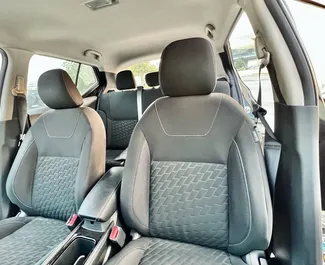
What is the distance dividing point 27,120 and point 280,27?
79.2 inches

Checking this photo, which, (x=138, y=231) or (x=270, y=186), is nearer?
(x=270, y=186)

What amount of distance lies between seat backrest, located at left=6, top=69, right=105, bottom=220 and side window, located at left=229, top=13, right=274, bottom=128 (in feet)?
3.12

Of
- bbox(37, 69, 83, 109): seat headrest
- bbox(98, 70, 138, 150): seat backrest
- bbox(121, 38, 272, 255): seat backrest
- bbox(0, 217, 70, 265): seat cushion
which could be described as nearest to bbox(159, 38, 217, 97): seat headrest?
bbox(121, 38, 272, 255): seat backrest

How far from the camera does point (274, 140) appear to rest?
1.17 m

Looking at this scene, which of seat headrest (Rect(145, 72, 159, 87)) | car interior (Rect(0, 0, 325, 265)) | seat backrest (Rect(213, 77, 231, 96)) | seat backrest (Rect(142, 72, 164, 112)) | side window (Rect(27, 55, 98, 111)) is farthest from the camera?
seat headrest (Rect(145, 72, 159, 87))

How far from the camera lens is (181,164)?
1.26 meters

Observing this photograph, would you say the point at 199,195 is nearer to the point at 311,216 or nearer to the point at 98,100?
the point at 311,216

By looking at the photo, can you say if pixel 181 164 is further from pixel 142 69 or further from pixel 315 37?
pixel 142 69

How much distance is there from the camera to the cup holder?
1069mm

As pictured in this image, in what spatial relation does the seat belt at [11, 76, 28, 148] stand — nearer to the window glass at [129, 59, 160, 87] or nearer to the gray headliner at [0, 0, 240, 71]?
the gray headliner at [0, 0, 240, 71]

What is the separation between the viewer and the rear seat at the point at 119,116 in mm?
3080

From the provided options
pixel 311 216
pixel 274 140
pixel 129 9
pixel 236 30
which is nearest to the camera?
pixel 311 216

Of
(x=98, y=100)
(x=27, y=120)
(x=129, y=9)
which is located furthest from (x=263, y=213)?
(x=98, y=100)

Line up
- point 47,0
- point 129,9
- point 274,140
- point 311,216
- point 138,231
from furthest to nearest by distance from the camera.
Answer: point 129,9 → point 47,0 → point 138,231 → point 274,140 → point 311,216
